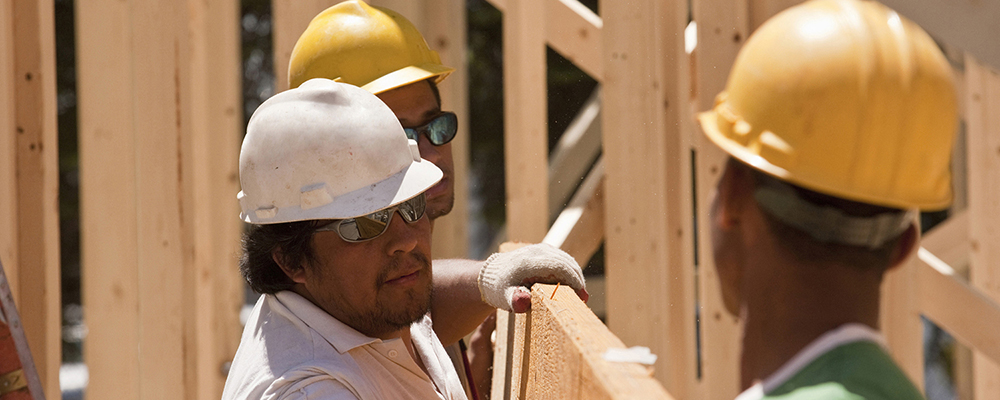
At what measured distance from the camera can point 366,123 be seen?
1.56 metres

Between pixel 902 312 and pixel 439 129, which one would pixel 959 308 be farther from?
pixel 439 129

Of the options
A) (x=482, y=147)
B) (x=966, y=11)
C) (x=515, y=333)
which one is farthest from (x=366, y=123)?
(x=482, y=147)

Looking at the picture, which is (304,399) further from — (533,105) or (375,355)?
(533,105)

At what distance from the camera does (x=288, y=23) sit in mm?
2875

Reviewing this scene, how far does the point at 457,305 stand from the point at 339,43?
2.77 ft

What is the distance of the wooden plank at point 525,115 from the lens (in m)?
2.93

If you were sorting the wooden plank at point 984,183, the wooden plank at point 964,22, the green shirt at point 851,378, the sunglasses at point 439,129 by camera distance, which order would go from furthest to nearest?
the wooden plank at point 984,183 < the sunglasses at point 439,129 < the wooden plank at point 964,22 < the green shirt at point 851,378

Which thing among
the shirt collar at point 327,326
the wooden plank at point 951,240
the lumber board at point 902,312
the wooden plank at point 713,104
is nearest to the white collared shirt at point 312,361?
the shirt collar at point 327,326

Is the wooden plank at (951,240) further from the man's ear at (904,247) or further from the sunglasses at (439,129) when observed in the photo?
the man's ear at (904,247)

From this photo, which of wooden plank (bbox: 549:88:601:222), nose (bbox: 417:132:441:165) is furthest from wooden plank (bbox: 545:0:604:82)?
wooden plank (bbox: 549:88:601:222)

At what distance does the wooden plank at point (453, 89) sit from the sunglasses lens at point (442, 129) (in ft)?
2.84

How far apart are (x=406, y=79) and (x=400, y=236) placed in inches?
31.2

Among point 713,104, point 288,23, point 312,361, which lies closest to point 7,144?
point 288,23

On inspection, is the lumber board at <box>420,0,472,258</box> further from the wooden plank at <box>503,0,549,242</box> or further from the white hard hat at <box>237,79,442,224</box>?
the white hard hat at <box>237,79,442,224</box>
